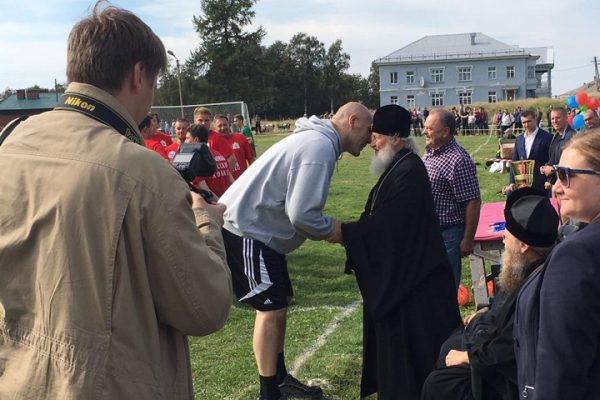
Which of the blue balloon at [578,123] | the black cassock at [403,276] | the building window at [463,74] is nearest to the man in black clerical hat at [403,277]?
the black cassock at [403,276]

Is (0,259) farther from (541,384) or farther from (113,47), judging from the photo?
(541,384)

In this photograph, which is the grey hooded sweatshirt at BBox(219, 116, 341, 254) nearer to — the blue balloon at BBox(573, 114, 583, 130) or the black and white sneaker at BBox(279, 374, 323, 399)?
the black and white sneaker at BBox(279, 374, 323, 399)

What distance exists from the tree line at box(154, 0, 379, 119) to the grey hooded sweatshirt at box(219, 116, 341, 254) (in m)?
49.5

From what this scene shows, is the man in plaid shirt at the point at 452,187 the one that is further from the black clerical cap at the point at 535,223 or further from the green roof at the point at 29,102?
the green roof at the point at 29,102

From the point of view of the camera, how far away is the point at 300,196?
148 inches

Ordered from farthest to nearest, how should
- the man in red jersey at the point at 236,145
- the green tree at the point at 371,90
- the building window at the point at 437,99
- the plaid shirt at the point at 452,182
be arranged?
the green tree at the point at 371,90
the building window at the point at 437,99
the man in red jersey at the point at 236,145
the plaid shirt at the point at 452,182

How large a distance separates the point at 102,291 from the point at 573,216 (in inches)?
63.6

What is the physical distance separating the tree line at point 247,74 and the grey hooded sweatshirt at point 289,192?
4953 cm

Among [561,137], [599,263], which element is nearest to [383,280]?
[599,263]

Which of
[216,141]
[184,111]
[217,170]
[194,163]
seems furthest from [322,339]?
[184,111]

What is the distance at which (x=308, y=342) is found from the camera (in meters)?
5.33

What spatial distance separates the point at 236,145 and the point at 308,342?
4396mm

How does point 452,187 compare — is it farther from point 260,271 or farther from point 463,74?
point 463,74

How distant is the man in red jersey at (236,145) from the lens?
880cm
